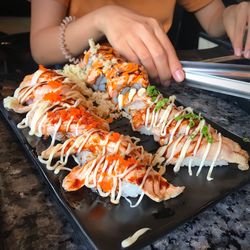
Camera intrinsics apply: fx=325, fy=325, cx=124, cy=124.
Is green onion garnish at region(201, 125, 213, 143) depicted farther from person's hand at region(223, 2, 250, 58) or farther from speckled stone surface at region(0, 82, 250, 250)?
person's hand at region(223, 2, 250, 58)

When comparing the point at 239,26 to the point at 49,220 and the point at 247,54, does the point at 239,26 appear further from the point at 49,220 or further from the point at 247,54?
the point at 49,220

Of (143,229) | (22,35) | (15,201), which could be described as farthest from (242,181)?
(22,35)

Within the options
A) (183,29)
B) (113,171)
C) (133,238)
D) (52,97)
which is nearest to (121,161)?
(113,171)

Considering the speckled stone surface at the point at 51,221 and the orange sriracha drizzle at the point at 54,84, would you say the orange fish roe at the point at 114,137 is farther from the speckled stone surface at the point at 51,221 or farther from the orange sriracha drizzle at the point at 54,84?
the orange sriracha drizzle at the point at 54,84

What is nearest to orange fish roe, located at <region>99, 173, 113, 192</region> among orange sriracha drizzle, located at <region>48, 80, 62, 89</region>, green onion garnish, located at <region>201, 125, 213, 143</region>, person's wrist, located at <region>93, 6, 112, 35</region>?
green onion garnish, located at <region>201, 125, 213, 143</region>

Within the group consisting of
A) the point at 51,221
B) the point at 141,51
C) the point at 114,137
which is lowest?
the point at 51,221
